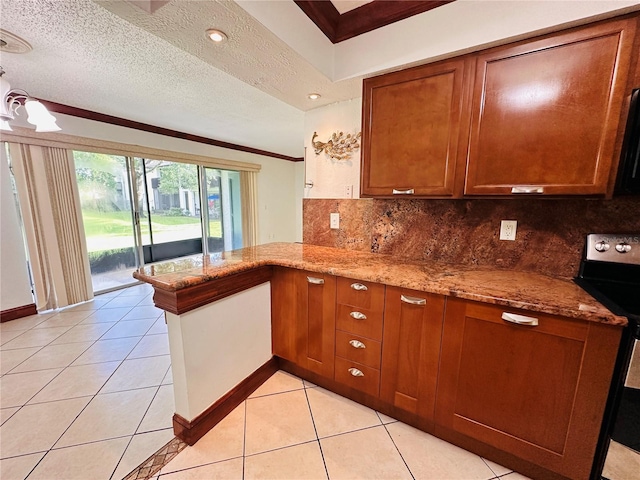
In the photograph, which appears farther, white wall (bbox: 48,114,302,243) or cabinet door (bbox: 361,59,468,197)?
white wall (bbox: 48,114,302,243)

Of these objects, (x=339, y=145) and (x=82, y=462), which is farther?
(x=339, y=145)

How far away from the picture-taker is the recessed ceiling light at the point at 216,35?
128 centimetres

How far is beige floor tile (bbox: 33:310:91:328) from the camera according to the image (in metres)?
2.72

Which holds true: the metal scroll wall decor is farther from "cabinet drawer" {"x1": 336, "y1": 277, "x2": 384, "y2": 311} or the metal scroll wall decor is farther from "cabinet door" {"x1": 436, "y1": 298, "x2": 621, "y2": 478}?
"cabinet door" {"x1": 436, "y1": 298, "x2": 621, "y2": 478}

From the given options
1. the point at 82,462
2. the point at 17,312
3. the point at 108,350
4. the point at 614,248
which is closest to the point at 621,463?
the point at 614,248

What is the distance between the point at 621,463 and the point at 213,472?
5.79ft

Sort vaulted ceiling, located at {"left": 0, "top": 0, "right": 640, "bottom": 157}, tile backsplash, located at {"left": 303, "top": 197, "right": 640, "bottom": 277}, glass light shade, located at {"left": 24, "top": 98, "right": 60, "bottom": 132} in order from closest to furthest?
vaulted ceiling, located at {"left": 0, "top": 0, "right": 640, "bottom": 157}
tile backsplash, located at {"left": 303, "top": 197, "right": 640, "bottom": 277}
glass light shade, located at {"left": 24, "top": 98, "right": 60, "bottom": 132}

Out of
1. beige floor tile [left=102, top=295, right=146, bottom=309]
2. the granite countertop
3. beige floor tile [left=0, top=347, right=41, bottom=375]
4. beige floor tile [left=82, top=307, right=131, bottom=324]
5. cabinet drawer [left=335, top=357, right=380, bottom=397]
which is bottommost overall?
beige floor tile [left=102, top=295, right=146, bottom=309]

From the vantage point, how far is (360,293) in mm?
1521

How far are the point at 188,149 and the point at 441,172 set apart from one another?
4197 millimetres

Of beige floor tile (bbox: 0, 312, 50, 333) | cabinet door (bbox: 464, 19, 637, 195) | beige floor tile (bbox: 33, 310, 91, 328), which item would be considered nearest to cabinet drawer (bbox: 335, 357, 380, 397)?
cabinet door (bbox: 464, 19, 637, 195)

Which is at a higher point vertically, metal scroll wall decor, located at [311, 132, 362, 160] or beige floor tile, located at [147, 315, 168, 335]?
metal scroll wall decor, located at [311, 132, 362, 160]

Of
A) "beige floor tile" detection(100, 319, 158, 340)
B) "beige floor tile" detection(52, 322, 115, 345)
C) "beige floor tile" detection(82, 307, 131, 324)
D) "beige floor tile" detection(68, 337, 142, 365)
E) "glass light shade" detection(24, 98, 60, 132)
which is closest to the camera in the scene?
"glass light shade" detection(24, 98, 60, 132)

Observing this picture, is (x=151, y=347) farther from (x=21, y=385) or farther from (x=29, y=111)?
(x=29, y=111)
